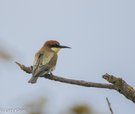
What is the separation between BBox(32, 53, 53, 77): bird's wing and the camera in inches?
150

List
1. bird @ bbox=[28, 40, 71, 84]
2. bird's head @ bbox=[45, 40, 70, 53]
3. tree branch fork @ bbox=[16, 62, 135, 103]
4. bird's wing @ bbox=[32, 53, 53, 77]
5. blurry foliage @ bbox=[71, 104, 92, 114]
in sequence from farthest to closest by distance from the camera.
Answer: bird's head @ bbox=[45, 40, 70, 53] < bird @ bbox=[28, 40, 71, 84] < bird's wing @ bbox=[32, 53, 53, 77] < tree branch fork @ bbox=[16, 62, 135, 103] < blurry foliage @ bbox=[71, 104, 92, 114]

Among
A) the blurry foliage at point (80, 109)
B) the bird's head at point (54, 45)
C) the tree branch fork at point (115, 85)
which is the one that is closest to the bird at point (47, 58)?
the bird's head at point (54, 45)

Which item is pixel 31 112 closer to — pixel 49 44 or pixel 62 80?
pixel 62 80

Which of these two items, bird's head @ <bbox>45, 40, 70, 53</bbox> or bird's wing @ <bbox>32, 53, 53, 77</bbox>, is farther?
bird's head @ <bbox>45, 40, 70, 53</bbox>

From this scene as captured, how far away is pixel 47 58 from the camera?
15.0ft

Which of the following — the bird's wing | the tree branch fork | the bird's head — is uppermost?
the tree branch fork

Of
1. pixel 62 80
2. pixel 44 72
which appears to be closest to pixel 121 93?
pixel 62 80

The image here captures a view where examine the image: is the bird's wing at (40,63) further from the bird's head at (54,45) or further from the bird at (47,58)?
the bird's head at (54,45)

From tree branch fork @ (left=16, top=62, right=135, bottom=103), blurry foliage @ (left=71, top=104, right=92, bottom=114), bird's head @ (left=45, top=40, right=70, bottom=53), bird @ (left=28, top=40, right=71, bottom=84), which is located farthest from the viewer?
bird's head @ (left=45, top=40, right=70, bottom=53)

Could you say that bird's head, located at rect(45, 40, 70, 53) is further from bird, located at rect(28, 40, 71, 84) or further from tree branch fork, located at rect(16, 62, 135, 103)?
tree branch fork, located at rect(16, 62, 135, 103)

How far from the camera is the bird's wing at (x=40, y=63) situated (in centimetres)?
382

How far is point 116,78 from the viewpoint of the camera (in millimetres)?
2029

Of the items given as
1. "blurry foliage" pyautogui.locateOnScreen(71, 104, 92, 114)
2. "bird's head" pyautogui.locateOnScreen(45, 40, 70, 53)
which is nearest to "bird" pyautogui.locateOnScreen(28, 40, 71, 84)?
"bird's head" pyautogui.locateOnScreen(45, 40, 70, 53)

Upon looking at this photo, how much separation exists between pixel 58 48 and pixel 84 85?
267cm
